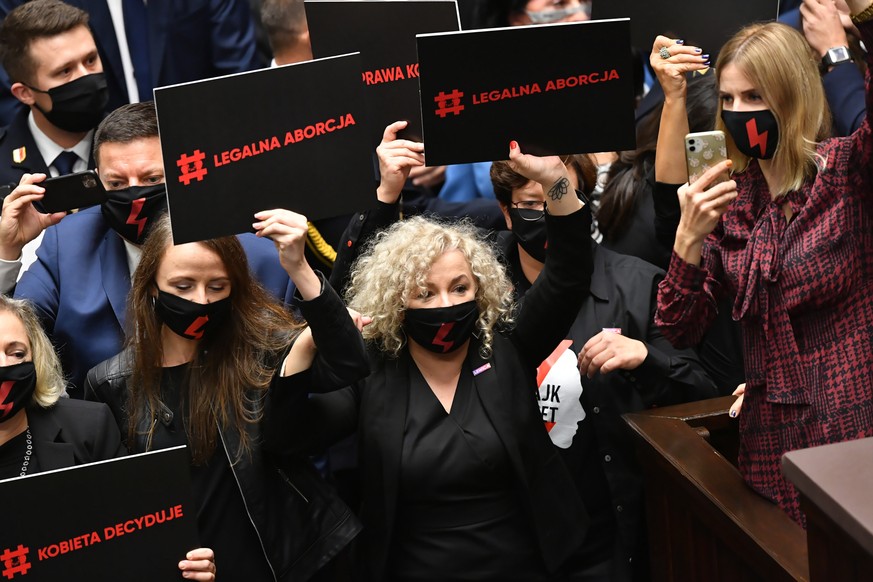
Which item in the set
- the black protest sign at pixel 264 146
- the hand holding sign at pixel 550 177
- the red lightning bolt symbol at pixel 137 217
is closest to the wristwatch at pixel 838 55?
the hand holding sign at pixel 550 177

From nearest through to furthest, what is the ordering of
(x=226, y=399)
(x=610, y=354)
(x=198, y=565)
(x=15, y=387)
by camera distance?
(x=198, y=565) < (x=15, y=387) < (x=226, y=399) < (x=610, y=354)

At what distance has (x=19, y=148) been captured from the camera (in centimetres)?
→ 418

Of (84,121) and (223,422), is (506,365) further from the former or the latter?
(84,121)

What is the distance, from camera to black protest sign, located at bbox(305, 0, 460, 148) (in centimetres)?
337

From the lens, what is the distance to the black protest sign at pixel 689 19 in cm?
350

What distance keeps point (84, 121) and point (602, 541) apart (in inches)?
90.6

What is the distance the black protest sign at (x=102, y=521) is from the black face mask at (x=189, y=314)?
0.44 metres

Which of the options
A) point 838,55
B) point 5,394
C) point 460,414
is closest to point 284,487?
point 460,414

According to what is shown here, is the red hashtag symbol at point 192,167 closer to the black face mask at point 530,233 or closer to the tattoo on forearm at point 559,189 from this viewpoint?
the tattoo on forearm at point 559,189

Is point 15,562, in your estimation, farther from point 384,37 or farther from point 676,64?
point 676,64

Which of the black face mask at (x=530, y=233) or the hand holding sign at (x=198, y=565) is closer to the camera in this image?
the hand holding sign at (x=198, y=565)

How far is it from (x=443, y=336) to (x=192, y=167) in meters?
0.82

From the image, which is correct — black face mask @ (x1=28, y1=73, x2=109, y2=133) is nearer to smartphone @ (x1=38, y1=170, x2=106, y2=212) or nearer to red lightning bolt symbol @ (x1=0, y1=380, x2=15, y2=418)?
smartphone @ (x1=38, y1=170, x2=106, y2=212)

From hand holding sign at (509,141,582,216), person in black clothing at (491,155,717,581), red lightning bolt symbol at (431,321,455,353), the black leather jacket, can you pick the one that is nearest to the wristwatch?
person in black clothing at (491,155,717,581)
